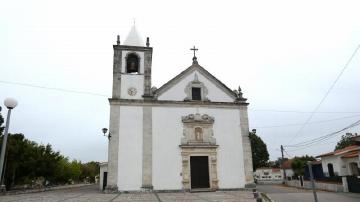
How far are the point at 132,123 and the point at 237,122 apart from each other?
7594 millimetres

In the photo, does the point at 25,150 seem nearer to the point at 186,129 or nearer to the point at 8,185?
the point at 8,185

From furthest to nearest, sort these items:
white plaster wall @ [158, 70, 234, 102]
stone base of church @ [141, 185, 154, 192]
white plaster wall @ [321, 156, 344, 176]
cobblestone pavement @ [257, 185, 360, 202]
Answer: white plaster wall @ [321, 156, 344, 176]
white plaster wall @ [158, 70, 234, 102]
stone base of church @ [141, 185, 154, 192]
cobblestone pavement @ [257, 185, 360, 202]

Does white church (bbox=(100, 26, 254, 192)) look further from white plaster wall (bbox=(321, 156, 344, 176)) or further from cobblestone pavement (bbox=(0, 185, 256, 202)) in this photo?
white plaster wall (bbox=(321, 156, 344, 176))

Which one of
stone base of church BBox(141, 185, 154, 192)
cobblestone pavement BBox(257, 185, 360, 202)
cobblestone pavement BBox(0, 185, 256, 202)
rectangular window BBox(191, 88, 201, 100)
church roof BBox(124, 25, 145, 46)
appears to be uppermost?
church roof BBox(124, 25, 145, 46)

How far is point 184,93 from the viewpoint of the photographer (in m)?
21.6

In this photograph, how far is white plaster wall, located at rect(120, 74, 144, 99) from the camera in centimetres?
2080

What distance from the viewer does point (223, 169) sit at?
20.3m

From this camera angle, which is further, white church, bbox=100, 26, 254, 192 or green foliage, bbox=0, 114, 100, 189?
green foliage, bbox=0, 114, 100, 189

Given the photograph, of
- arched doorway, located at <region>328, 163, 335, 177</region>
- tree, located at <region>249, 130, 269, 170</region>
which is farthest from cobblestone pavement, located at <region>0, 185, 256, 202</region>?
tree, located at <region>249, 130, 269, 170</region>

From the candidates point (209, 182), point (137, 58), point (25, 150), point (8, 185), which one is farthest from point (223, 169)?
point (8, 185)

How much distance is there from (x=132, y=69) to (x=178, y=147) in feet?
22.3

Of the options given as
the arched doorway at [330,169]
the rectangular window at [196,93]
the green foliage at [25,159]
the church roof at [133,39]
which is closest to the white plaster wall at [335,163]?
the arched doorway at [330,169]

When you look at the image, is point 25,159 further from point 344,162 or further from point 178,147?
point 344,162

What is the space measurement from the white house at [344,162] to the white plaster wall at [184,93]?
10702mm
